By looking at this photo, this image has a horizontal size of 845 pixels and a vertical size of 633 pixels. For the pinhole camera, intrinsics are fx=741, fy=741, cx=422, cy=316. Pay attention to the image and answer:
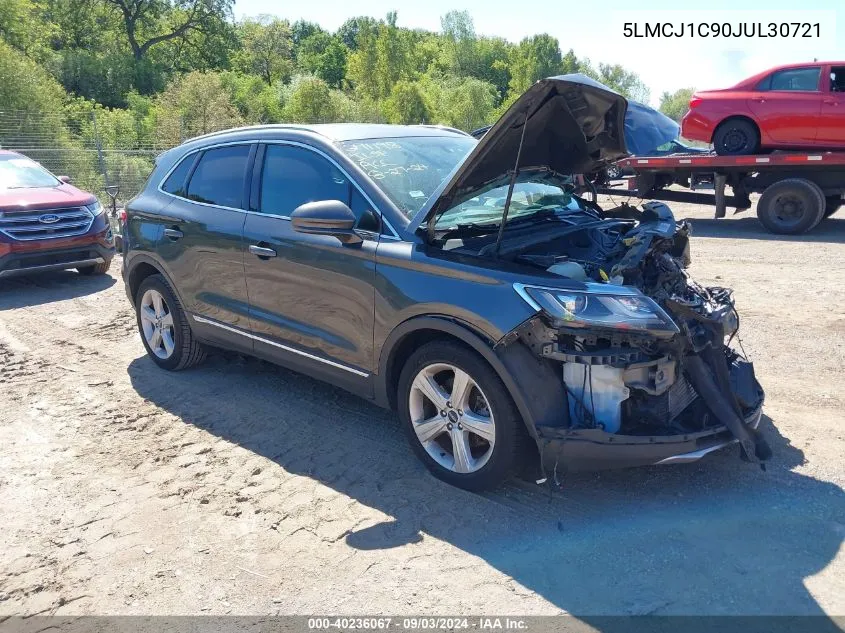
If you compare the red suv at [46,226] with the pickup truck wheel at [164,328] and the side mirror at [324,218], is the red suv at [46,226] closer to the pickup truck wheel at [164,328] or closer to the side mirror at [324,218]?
the pickup truck wheel at [164,328]

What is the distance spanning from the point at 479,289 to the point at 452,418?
0.70 m

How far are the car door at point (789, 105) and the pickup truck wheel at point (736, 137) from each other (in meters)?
0.20

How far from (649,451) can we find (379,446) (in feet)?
5.54

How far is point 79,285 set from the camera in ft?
30.9

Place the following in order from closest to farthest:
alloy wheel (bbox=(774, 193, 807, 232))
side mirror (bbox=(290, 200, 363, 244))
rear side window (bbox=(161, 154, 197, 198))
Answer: side mirror (bbox=(290, 200, 363, 244)) < rear side window (bbox=(161, 154, 197, 198)) < alloy wheel (bbox=(774, 193, 807, 232))

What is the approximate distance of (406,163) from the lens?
4516 millimetres

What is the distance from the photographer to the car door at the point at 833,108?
38.3 feet

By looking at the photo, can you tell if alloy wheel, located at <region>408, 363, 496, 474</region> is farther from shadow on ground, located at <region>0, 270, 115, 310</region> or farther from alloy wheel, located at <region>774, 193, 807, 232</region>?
alloy wheel, located at <region>774, 193, 807, 232</region>

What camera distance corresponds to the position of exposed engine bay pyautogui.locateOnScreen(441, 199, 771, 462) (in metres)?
3.38

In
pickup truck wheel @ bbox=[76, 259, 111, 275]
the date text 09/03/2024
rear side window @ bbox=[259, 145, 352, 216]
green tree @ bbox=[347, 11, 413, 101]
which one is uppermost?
green tree @ bbox=[347, 11, 413, 101]

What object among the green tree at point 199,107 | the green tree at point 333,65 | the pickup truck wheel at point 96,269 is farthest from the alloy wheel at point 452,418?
the green tree at point 333,65

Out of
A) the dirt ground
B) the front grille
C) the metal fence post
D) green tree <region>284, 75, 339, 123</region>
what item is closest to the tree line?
green tree <region>284, 75, 339, 123</region>

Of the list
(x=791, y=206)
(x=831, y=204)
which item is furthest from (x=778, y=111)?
(x=831, y=204)

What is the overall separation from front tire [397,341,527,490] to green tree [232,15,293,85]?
6511cm
